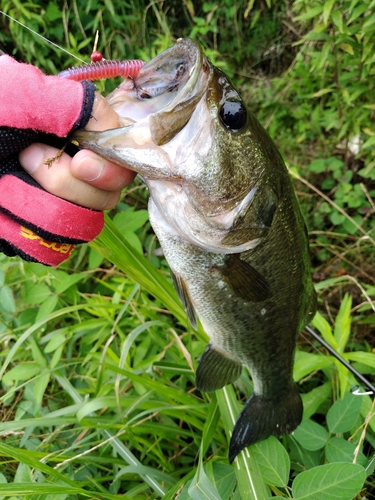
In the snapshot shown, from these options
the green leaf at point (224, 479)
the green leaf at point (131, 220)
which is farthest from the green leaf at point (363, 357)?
the green leaf at point (131, 220)

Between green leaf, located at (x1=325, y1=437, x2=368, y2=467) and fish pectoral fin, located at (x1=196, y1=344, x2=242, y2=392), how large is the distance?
1.34 feet

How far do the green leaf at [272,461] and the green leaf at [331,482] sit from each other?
13 cm

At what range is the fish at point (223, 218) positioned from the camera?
3.20 ft

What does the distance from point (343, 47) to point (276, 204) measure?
1806mm

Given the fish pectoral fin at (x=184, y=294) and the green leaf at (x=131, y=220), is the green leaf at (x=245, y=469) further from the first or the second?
the green leaf at (x=131, y=220)

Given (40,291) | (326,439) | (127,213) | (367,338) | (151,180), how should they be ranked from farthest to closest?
(367,338)
(127,213)
(40,291)
(326,439)
(151,180)

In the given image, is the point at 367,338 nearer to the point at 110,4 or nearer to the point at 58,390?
the point at 58,390

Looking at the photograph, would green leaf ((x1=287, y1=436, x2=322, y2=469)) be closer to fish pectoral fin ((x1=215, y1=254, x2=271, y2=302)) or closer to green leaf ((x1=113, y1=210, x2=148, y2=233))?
fish pectoral fin ((x1=215, y1=254, x2=271, y2=302))

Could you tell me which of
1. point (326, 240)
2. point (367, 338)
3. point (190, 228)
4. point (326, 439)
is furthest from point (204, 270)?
point (326, 240)

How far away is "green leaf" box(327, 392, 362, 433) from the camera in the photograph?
57.0 inches

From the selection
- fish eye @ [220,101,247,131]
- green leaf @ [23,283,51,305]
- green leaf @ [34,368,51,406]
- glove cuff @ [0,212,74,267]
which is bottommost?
green leaf @ [34,368,51,406]

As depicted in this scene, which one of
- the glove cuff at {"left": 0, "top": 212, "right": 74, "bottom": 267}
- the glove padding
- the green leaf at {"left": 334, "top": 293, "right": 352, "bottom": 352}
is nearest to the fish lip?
the glove padding

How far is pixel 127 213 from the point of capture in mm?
2113

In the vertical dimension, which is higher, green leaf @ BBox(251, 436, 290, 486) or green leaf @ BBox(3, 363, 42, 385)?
green leaf @ BBox(251, 436, 290, 486)
